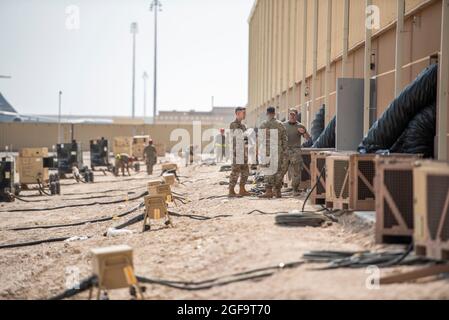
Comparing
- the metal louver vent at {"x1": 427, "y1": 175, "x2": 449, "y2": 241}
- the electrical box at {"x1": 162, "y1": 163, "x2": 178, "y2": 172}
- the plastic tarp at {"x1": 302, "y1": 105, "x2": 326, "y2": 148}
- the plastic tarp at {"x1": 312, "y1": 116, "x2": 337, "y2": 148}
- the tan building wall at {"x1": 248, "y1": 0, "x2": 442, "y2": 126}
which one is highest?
the tan building wall at {"x1": 248, "y1": 0, "x2": 442, "y2": 126}

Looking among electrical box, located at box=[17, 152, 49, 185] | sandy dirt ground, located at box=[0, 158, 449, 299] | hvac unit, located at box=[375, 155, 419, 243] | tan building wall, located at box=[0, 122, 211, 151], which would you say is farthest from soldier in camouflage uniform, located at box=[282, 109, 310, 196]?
tan building wall, located at box=[0, 122, 211, 151]

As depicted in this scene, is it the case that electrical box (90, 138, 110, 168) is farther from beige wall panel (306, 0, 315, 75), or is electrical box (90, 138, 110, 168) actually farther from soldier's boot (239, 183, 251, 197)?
soldier's boot (239, 183, 251, 197)

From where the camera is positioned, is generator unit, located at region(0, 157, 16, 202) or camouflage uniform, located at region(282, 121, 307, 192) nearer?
camouflage uniform, located at region(282, 121, 307, 192)

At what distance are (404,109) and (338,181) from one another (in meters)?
1.68

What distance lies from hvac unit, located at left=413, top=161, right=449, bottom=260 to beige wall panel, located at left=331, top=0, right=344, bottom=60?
518 inches

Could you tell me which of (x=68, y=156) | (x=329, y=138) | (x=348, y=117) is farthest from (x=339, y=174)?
(x=68, y=156)

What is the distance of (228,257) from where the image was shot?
28.1 feet

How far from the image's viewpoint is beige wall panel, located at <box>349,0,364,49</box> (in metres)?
17.3

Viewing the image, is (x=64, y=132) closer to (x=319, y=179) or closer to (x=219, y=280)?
(x=319, y=179)

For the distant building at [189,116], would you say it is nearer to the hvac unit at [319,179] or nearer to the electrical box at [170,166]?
the electrical box at [170,166]

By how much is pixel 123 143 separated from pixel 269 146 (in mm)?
32495

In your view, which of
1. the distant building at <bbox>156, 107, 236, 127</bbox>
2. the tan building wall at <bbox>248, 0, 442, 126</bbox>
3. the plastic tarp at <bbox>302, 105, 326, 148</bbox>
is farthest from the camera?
the distant building at <bbox>156, 107, 236, 127</bbox>

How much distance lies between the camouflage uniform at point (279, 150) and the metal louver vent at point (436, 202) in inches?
318
